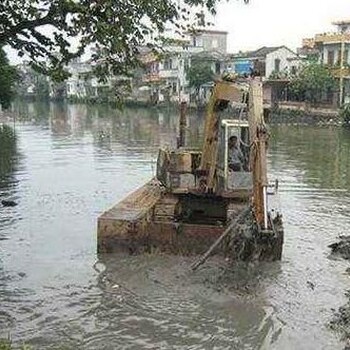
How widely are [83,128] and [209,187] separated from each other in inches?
1606

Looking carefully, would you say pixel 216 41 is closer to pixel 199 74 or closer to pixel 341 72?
pixel 199 74

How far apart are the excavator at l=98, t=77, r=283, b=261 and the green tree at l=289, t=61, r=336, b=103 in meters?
47.2

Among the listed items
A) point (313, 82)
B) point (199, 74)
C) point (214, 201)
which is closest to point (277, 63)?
point (199, 74)

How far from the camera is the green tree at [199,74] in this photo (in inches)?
3177

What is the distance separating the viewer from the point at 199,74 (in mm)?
80812

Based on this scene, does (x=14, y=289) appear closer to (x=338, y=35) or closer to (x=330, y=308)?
(x=330, y=308)

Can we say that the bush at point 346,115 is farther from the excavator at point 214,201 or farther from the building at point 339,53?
the excavator at point 214,201

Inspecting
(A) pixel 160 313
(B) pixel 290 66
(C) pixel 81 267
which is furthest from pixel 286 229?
(B) pixel 290 66

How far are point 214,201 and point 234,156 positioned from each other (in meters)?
1.37

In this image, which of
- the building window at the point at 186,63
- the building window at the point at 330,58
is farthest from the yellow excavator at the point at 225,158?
the building window at the point at 186,63

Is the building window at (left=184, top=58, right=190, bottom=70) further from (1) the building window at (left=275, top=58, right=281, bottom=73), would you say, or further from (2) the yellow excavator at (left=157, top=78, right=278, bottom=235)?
(2) the yellow excavator at (left=157, top=78, right=278, bottom=235)

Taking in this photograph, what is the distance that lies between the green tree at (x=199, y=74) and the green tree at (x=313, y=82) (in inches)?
650

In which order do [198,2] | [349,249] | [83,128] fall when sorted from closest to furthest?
[198,2] → [349,249] → [83,128]

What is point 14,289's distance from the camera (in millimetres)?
12852
